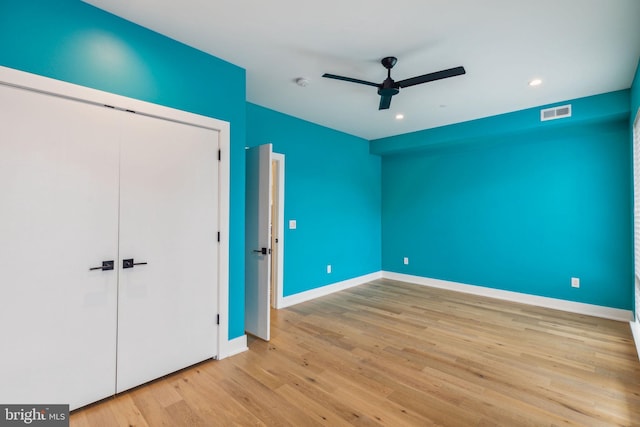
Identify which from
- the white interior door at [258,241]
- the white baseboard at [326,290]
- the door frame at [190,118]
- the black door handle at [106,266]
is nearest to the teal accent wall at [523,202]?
the white baseboard at [326,290]

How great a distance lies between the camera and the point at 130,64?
7.34 feet

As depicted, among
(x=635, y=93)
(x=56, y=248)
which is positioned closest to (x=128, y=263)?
(x=56, y=248)

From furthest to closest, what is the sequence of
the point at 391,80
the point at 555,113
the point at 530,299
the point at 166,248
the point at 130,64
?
the point at 530,299
the point at 555,113
the point at 391,80
the point at 166,248
the point at 130,64

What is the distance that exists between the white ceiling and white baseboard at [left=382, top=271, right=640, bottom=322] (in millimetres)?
2639

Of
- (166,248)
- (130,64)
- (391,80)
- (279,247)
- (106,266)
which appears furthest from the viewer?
(279,247)

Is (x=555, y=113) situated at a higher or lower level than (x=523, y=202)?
higher

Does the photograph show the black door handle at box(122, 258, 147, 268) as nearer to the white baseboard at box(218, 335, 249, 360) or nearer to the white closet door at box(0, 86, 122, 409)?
the white closet door at box(0, 86, 122, 409)

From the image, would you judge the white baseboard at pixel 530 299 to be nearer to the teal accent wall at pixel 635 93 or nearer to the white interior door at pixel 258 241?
the teal accent wall at pixel 635 93

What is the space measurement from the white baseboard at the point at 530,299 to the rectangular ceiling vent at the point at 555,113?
95.4 inches

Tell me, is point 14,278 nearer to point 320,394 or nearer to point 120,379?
point 120,379

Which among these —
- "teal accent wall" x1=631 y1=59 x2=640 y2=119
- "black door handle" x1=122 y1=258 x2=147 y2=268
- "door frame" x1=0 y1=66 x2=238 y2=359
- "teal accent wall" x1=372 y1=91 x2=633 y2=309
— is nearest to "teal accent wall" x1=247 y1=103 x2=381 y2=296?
"teal accent wall" x1=372 y1=91 x2=633 y2=309

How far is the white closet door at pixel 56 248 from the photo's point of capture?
179 centimetres

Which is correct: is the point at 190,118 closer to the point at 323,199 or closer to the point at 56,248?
the point at 56,248

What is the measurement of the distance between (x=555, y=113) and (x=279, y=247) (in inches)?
153
